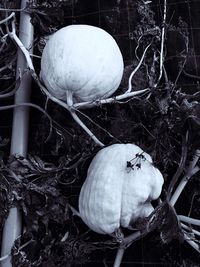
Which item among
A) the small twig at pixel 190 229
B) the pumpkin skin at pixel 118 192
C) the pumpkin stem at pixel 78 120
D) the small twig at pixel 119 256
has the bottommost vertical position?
the small twig at pixel 119 256

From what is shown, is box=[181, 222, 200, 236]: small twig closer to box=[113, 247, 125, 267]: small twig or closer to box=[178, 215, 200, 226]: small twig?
box=[178, 215, 200, 226]: small twig

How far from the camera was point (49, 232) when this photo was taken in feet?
2.72

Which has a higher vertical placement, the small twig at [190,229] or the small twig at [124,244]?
the small twig at [190,229]

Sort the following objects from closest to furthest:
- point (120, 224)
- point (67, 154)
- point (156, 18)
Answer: point (120, 224) → point (67, 154) → point (156, 18)

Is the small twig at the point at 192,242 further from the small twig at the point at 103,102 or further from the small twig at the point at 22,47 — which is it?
the small twig at the point at 22,47

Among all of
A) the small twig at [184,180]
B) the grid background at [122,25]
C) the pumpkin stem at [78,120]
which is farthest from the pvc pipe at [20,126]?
the small twig at [184,180]

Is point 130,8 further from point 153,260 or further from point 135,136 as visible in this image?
point 153,260

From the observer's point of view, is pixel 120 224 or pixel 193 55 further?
pixel 193 55

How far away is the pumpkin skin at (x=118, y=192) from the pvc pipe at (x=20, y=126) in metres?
0.18

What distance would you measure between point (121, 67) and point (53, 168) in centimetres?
26

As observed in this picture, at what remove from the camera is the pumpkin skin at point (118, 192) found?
0.73 m

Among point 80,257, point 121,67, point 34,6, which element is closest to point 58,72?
point 121,67

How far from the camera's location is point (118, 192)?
73 cm

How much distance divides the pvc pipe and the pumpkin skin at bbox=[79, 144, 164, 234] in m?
0.18
